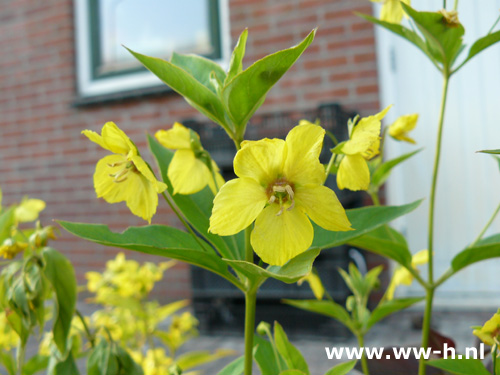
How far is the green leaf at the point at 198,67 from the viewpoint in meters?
0.44

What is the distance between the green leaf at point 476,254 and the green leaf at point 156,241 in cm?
22

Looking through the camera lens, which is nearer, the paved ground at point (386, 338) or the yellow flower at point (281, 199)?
the yellow flower at point (281, 199)

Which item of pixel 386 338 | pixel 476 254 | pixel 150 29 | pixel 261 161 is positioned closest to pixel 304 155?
pixel 261 161

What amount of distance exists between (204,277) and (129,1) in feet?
6.36

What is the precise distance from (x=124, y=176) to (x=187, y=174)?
0.18 ft

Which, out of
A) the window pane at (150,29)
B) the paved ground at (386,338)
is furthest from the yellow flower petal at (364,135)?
the window pane at (150,29)

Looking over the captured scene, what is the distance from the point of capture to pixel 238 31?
2.74m

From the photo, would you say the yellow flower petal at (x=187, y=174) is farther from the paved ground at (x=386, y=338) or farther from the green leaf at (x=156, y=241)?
the paved ground at (x=386, y=338)

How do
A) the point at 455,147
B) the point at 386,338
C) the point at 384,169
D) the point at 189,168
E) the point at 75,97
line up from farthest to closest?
the point at 75,97
the point at 455,147
the point at 386,338
the point at 384,169
the point at 189,168

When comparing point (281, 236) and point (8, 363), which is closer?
point (281, 236)

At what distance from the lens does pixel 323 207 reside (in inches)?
12.9

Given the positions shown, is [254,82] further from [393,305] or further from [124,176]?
[393,305]

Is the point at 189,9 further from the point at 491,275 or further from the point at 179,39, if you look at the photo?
the point at 491,275

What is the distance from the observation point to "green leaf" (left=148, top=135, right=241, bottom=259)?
0.44 meters
